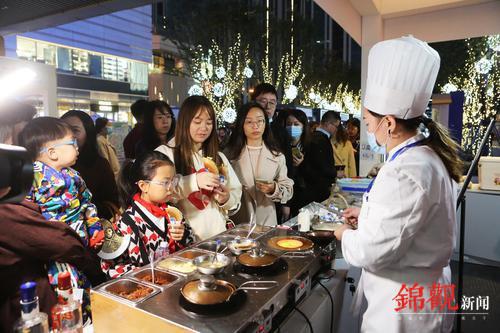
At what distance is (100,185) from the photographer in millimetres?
2596

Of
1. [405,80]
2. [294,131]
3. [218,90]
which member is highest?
[218,90]

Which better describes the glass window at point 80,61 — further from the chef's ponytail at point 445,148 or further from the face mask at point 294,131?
the chef's ponytail at point 445,148

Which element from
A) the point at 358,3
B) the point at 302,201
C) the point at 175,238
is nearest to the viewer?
the point at 175,238

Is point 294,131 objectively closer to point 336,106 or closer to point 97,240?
point 97,240

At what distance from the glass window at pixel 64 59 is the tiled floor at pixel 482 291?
550 inches

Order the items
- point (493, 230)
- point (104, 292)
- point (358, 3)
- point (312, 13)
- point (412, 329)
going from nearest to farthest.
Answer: point (104, 292) < point (412, 329) < point (493, 230) < point (358, 3) < point (312, 13)

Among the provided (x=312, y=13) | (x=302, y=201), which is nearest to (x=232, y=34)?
(x=312, y=13)

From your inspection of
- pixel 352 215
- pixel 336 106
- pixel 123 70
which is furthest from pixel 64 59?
pixel 336 106

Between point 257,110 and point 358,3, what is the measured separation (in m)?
3.39

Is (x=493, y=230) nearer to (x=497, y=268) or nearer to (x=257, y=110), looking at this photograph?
(x=497, y=268)

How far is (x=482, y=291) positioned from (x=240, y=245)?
10.9 ft

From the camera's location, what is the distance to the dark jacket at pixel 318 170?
145 inches

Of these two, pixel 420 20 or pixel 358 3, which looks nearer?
Result: pixel 358 3

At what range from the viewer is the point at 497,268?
14.1 ft
